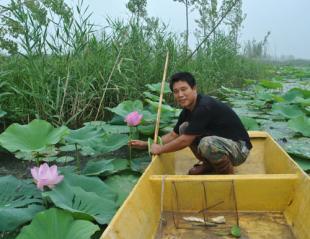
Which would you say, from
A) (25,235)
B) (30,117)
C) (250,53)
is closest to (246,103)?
(30,117)

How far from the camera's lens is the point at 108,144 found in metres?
2.75

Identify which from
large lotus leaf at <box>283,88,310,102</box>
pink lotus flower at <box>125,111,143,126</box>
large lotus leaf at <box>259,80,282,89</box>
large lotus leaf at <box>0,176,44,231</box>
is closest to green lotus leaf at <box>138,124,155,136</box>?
pink lotus flower at <box>125,111,143,126</box>

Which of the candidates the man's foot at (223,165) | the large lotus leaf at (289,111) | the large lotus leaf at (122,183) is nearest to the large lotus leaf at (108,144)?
the large lotus leaf at (122,183)

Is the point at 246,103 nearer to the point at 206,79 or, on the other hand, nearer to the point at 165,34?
the point at 206,79

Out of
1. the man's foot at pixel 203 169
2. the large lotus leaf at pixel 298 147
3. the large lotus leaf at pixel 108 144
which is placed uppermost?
the large lotus leaf at pixel 108 144

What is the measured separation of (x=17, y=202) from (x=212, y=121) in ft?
4.49

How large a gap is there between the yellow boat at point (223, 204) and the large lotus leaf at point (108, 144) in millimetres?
324

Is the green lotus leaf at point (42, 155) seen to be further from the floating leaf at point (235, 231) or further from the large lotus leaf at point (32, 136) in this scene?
the floating leaf at point (235, 231)

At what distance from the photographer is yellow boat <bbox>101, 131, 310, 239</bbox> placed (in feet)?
6.76

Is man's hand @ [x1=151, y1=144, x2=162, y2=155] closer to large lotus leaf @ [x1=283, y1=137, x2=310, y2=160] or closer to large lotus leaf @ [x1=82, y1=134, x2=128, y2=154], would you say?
large lotus leaf @ [x1=82, y1=134, x2=128, y2=154]

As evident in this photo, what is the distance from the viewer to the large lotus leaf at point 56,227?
1.45 meters

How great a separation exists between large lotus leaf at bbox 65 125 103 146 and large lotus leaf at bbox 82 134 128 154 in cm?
8

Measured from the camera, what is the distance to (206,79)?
5.86 meters

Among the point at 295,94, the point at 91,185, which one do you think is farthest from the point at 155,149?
the point at 295,94
